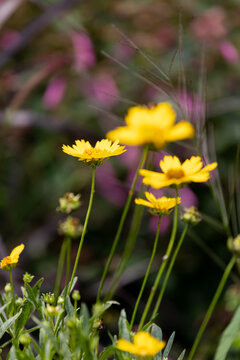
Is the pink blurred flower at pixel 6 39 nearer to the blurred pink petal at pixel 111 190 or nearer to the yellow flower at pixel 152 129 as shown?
the blurred pink petal at pixel 111 190

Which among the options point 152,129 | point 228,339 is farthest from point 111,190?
point 152,129

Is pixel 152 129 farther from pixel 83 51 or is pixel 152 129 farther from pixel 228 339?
pixel 83 51

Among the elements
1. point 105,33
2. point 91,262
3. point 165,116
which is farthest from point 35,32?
point 165,116

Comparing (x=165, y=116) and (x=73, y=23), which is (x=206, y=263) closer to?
(x=73, y=23)

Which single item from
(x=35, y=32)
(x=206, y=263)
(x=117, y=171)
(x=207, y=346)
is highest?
(x=35, y=32)

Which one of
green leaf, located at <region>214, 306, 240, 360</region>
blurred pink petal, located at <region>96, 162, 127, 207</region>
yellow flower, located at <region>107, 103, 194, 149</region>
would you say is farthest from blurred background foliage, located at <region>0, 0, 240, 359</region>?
yellow flower, located at <region>107, 103, 194, 149</region>

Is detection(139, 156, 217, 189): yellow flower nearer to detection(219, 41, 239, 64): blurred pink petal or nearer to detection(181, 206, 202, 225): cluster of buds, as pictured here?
detection(181, 206, 202, 225): cluster of buds

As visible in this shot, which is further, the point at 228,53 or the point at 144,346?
the point at 228,53
